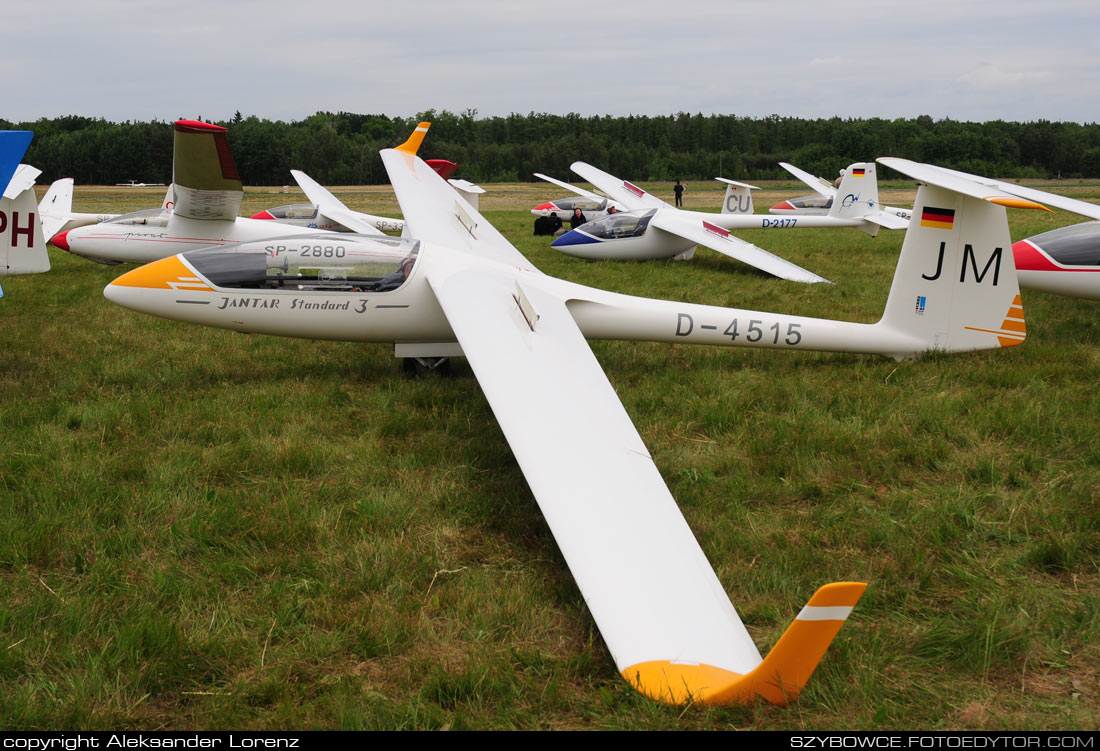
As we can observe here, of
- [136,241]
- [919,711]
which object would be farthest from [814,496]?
[136,241]

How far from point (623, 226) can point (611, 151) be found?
76.6 m

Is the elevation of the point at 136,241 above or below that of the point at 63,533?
above

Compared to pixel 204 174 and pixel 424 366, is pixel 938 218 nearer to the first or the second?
pixel 424 366

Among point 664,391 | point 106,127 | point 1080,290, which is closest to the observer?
point 664,391

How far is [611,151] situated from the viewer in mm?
91312

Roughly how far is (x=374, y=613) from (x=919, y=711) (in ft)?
8.40

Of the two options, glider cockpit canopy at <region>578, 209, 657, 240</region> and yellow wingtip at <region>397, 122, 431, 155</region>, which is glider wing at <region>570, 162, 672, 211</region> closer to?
glider cockpit canopy at <region>578, 209, 657, 240</region>

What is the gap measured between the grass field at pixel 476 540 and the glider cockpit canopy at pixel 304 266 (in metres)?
1.06

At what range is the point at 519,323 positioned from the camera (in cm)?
670

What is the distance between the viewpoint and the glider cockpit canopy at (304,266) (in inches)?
314

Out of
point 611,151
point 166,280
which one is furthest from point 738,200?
point 611,151

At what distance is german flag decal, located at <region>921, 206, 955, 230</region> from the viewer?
8.07 m

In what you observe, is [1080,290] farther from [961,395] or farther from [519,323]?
[519,323]

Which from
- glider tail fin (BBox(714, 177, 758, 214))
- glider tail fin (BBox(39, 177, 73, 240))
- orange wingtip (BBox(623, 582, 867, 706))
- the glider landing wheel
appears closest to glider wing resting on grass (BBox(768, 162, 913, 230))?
glider tail fin (BBox(714, 177, 758, 214))
